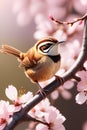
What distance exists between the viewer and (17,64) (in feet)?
9.73

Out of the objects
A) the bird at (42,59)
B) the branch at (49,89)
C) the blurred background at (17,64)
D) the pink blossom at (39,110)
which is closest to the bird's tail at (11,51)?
the bird at (42,59)

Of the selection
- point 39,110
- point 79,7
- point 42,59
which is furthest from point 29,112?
point 79,7

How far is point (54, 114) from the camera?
1.77m

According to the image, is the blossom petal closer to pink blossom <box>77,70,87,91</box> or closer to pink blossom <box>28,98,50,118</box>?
pink blossom <box>28,98,50,118</box>

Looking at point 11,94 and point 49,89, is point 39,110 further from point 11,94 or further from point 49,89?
point 49,89

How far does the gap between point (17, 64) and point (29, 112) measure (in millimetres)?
1242

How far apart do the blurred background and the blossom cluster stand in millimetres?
926

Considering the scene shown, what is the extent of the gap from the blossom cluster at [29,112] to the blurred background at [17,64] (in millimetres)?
926

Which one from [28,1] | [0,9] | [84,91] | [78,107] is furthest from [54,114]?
[0,9]

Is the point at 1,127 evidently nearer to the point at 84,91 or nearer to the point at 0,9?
the point at 84,91

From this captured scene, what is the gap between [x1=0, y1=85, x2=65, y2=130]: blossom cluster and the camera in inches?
64.4

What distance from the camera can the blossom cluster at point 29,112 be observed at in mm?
1636

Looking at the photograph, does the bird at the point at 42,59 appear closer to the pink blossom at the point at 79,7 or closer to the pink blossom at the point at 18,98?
the pink blossom at the point at 18,98

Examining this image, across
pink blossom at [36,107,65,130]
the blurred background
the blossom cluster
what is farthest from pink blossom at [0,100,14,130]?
the blurred background
